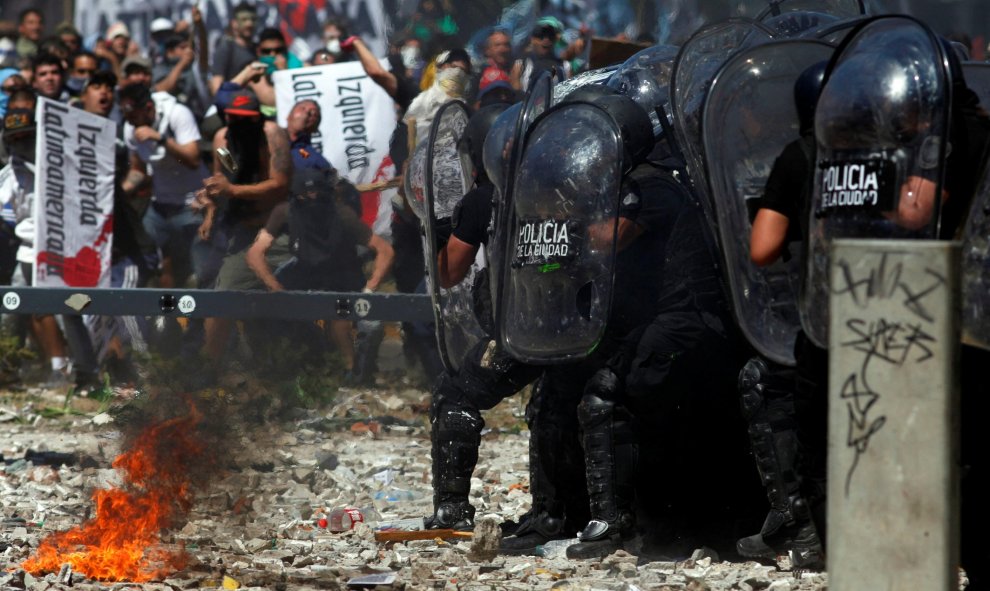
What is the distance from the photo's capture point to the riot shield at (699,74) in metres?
5.83

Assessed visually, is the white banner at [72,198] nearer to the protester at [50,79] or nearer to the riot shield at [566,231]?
the protester at [50,79]

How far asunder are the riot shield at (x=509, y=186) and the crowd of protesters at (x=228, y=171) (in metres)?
3.10

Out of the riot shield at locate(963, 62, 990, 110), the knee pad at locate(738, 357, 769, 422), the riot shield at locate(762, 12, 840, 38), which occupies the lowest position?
the knee pad at locate(738, 357, 769, 422)

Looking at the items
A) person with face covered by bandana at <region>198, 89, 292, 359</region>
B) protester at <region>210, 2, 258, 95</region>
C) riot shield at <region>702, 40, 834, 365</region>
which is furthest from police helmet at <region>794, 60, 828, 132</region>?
protester at <region>210, 2, 258, 95</region>

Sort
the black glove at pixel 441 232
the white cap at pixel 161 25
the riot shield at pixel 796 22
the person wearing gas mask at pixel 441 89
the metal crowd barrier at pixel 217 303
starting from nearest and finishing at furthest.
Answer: the riot shield at pixel 796 22
the black glove at pixel 441 232
the metal crowd barrier at pixel 217 303
the person wearing gas mask at pixel 441 89
the white cap at pixel 161 25

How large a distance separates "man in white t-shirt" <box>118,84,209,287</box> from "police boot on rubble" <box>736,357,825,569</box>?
6.29 m

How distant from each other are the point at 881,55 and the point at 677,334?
179cm

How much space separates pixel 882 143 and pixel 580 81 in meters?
2.73

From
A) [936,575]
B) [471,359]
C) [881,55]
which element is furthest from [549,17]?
[936,575]

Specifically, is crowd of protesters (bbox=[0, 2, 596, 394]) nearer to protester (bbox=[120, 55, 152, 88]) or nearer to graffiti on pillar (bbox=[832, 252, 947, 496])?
protester (bbox=[120, 55, 152, 88])

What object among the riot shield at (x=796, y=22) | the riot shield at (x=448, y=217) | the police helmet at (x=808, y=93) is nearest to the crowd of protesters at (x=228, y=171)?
the riot shield at (x=448, y=217)

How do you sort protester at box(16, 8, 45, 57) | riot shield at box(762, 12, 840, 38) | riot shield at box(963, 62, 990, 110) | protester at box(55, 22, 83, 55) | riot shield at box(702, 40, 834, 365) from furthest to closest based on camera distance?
protester at box(16, 8, 45, 57), protester at box(55, 22, 83, 55), riot shield at box(762, 12, 840, 38), riot shield at box(702, 40, 834, 365), riot shield at box(963, 62, 990, 110)

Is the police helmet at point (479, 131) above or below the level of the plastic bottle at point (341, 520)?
above

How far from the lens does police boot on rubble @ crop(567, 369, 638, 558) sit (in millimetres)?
6043
